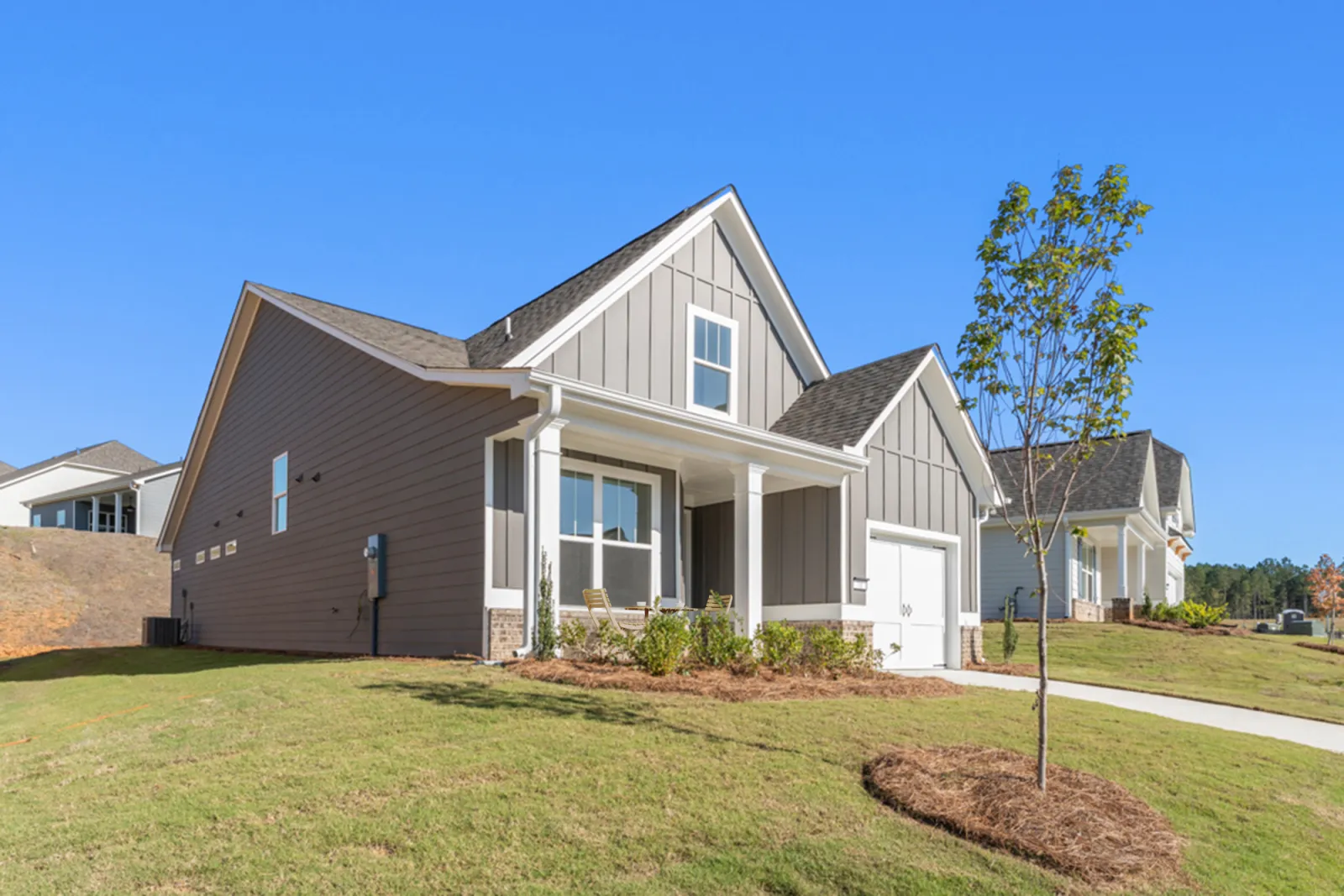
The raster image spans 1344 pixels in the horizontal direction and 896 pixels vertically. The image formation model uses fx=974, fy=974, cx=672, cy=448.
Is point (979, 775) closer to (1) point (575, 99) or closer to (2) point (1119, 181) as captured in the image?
(2) point (1119, 181)

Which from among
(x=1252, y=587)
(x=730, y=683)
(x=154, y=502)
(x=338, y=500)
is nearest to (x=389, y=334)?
(x=338, y=500)

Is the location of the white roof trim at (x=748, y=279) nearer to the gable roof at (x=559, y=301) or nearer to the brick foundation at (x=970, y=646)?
the gable roof at (x=559, y=301)

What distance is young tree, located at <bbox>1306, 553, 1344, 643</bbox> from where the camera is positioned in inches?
1261

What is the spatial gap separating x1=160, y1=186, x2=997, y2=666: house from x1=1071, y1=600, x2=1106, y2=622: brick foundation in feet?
37.6

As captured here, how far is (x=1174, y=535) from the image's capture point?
39062mm

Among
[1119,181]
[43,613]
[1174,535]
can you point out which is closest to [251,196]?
[1119,181]

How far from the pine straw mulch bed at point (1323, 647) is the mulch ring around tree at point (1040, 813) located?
22.2 meters

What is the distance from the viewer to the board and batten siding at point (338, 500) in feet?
40.4

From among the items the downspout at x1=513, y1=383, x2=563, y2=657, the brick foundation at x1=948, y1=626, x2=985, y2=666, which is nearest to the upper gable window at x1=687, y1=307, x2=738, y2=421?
the downspout at x1=513, y1=383, x2=563, y2=657

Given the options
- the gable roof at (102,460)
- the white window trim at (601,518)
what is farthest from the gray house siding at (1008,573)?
the gable roof at (102,460)

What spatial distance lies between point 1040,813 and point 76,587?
3250cm

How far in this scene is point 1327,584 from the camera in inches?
1293

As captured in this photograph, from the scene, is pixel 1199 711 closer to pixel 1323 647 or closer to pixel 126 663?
pixel 126 663

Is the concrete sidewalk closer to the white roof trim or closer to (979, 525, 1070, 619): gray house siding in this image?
the white roof trim
